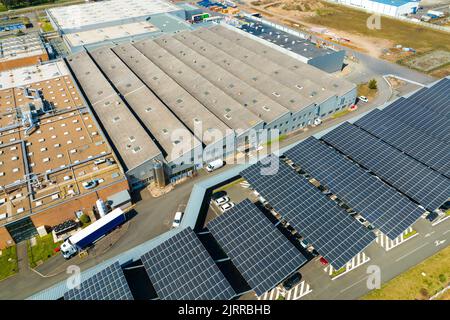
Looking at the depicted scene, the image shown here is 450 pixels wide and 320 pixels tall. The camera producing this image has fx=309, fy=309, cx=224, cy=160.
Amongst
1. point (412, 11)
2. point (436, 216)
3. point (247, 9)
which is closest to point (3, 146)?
point (436, 216)

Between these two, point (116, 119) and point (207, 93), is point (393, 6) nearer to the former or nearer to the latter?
point (207, 93)

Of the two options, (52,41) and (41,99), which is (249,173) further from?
(52,41)

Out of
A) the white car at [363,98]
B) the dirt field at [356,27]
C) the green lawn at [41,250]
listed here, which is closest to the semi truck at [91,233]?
the green lawn at [41,250]

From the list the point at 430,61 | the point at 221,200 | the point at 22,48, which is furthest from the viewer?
the point at 430,61

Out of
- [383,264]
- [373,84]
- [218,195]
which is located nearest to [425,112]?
[373,84]

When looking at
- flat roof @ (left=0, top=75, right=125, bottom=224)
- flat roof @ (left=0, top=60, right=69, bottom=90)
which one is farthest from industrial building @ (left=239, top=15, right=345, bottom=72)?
flat roof @ (left=0, top=60, right=69, bottom=90)

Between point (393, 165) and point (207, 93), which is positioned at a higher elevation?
point (207, 93)

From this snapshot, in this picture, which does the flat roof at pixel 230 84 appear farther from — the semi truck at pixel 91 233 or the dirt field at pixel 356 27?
the dirt field at pixel 356 27
